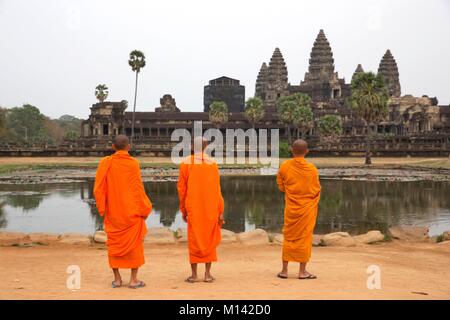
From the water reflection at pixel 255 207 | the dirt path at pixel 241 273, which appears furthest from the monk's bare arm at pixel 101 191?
the water reflection at pixel 255 207

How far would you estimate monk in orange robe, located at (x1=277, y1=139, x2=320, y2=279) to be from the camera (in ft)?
23.2

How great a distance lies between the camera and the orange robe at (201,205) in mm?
6898

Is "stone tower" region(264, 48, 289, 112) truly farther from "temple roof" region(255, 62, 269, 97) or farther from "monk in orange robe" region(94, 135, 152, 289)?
"monk in orange robe" region(94, 135, 152, 289)

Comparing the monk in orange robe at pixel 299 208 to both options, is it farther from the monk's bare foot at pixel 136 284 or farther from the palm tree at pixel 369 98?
the palm tree at pixel 369 98

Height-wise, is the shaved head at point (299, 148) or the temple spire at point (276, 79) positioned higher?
the temple spire at point (276, 79)

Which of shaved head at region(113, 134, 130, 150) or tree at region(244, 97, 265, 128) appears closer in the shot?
shaved head at region(113, 134, 130, 150)

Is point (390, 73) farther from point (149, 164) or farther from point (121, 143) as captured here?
point (121, 143)

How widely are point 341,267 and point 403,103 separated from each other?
3042 inches

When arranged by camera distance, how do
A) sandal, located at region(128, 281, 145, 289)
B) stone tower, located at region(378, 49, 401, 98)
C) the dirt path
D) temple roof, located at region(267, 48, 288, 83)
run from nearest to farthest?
→ the dirt path, sandal, located at region(128, 281, 145, 289), stone tower, located at region(378, 49, 401, 98), temple roof, located at region(267, 48, 288, 83)

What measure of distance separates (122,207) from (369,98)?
135 ft

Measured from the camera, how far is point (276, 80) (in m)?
98.8

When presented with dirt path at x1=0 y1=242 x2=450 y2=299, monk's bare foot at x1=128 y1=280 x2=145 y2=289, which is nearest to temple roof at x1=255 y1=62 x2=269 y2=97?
dirt path at x1=0 y1=242 x2=450 y2=299

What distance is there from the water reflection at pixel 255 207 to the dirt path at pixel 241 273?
387 cm

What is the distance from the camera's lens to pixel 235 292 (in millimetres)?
5977
